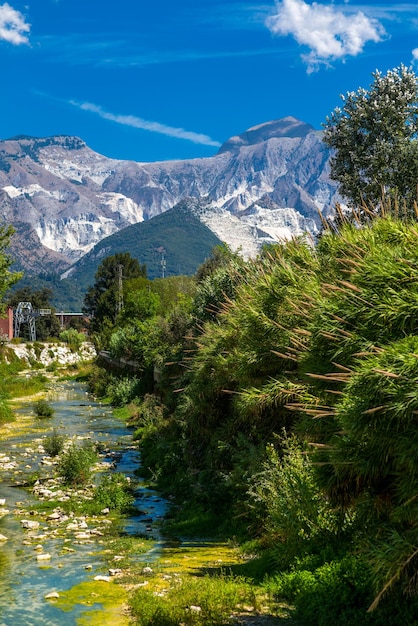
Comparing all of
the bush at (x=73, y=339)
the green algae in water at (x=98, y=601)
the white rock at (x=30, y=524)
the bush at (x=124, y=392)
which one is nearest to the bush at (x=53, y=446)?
the white rock at (x=30, y=524)

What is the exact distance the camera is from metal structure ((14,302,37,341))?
11156cm

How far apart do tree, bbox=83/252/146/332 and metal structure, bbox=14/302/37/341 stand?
933 cm

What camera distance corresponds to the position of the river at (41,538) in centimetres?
1309

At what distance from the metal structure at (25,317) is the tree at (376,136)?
83.0 metres

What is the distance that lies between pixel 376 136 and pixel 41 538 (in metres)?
25.1

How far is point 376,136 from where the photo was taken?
113 ft

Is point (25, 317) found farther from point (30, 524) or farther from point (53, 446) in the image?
point (30, 524)

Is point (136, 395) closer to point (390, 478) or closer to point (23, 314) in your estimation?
point (390, 478)

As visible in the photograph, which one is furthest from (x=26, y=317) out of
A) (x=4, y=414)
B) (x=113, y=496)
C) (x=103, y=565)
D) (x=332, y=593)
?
(x=332, y=593)

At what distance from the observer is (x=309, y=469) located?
13.9 m

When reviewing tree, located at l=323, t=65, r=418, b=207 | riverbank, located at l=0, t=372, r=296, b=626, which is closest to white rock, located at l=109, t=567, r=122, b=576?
riverbank, located at l=0, t=372, r=296, b=626

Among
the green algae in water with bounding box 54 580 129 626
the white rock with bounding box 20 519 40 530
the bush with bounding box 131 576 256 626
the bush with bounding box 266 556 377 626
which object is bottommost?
the white rock with bounding box 20 519 40 530

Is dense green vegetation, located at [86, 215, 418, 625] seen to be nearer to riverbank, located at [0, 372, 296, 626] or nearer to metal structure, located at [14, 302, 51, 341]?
riverbank, located at [0, 372, 296, 626]

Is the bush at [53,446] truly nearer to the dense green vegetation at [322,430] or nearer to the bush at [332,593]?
the dense green vegetation at [322,430]
